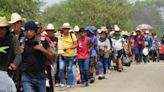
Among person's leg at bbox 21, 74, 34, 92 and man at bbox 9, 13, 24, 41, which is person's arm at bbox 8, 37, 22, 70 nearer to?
person's leg at bbox 21, 74, 34, 92

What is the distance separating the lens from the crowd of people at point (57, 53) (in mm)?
8250

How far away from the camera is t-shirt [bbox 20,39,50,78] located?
845 centimetres

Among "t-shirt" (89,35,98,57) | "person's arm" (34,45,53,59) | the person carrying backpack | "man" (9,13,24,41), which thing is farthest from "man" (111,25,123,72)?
"person's arm" (34,45,53,59)

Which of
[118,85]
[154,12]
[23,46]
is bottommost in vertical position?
[118,85]

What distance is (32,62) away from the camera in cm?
847

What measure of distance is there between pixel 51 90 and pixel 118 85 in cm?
543

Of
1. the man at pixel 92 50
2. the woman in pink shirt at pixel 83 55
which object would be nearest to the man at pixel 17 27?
the woman in pink shirt at pixel 83 55

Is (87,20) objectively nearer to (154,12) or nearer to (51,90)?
(51,90)

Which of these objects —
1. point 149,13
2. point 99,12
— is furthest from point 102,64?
point 149,13

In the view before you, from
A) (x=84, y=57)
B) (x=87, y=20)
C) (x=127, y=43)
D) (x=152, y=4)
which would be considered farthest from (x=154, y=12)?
(x=84, y=57)

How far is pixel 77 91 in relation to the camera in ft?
44.6

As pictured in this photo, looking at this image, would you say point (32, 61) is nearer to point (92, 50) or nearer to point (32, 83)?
point (32, 83)

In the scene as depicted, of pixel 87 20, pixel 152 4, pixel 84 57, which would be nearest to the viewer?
pixel 84 57

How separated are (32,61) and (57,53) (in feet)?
15.6
